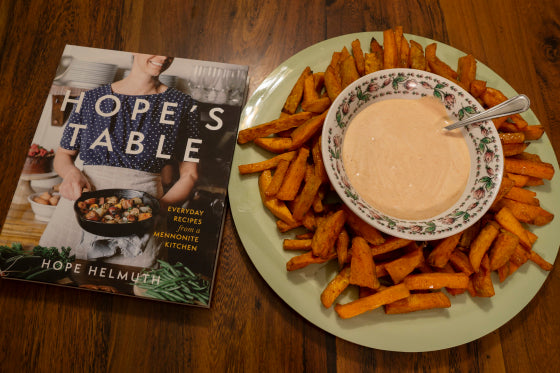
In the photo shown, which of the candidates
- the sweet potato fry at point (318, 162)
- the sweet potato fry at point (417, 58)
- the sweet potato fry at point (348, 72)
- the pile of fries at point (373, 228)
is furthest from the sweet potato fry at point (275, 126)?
A: the sweet potato fry at point (417, 58)

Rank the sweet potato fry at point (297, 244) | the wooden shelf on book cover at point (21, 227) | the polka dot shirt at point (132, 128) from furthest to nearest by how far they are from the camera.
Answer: the polka dot shirt at point (132, 128) < the wooden shelf on book cover at point (21, 227) < the sweet potato fry at point (297, 244)

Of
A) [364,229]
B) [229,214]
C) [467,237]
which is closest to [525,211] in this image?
[467,237]

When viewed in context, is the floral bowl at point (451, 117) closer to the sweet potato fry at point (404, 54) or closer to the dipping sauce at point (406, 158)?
the dipping sauce at point (406, 158)

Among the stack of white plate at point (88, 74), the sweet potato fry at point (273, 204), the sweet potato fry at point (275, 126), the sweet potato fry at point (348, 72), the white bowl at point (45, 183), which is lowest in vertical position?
the sweet potato fry at point (273, 204)

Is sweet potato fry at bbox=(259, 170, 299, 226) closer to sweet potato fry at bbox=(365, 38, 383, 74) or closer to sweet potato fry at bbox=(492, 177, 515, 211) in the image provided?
sweet potato fry at bbox=(365, 38, 383, 74)

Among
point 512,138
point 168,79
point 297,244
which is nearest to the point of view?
point 297,244

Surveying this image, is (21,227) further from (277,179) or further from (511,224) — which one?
(511,224)

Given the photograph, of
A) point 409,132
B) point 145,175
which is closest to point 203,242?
point 145,175

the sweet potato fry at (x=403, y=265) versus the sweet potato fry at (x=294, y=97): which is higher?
the sweet potato fry at (x=294, y=97)
